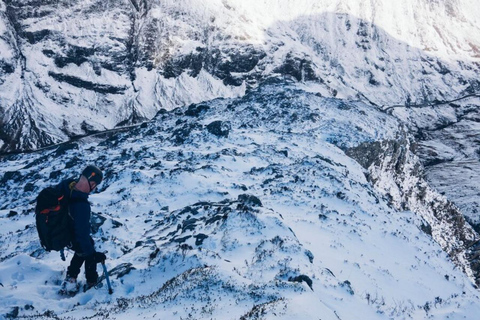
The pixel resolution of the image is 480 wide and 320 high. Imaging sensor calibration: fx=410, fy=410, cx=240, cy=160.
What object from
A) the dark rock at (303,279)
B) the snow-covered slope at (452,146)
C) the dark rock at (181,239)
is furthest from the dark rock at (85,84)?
the dark rock at (303,279)

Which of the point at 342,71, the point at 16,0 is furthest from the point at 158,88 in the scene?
the point at 342,71

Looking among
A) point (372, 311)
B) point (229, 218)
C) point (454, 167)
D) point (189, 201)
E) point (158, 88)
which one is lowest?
point (454, 167)

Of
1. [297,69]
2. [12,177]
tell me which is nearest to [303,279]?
[12,177]

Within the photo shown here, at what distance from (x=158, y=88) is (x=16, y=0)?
142 feet

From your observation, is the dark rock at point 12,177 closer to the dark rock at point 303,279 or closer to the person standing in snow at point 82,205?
the person standing in snow at point 82,205

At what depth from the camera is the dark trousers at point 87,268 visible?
8.16 m

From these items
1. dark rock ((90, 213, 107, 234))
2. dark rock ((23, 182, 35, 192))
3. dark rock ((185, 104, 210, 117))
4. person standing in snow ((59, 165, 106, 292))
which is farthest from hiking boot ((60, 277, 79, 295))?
dark rock ((185, 104, 210, 117))

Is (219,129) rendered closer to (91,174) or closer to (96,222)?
A: (96,222)

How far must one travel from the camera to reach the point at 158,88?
106375 millimetres

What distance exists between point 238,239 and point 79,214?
5468 mm

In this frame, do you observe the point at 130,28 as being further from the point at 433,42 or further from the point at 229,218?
the point at 433,42

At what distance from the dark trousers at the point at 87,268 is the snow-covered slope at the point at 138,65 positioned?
238 ft

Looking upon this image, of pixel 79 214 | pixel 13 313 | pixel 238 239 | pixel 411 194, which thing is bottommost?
pixel 411 194

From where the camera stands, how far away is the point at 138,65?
4382 inches
